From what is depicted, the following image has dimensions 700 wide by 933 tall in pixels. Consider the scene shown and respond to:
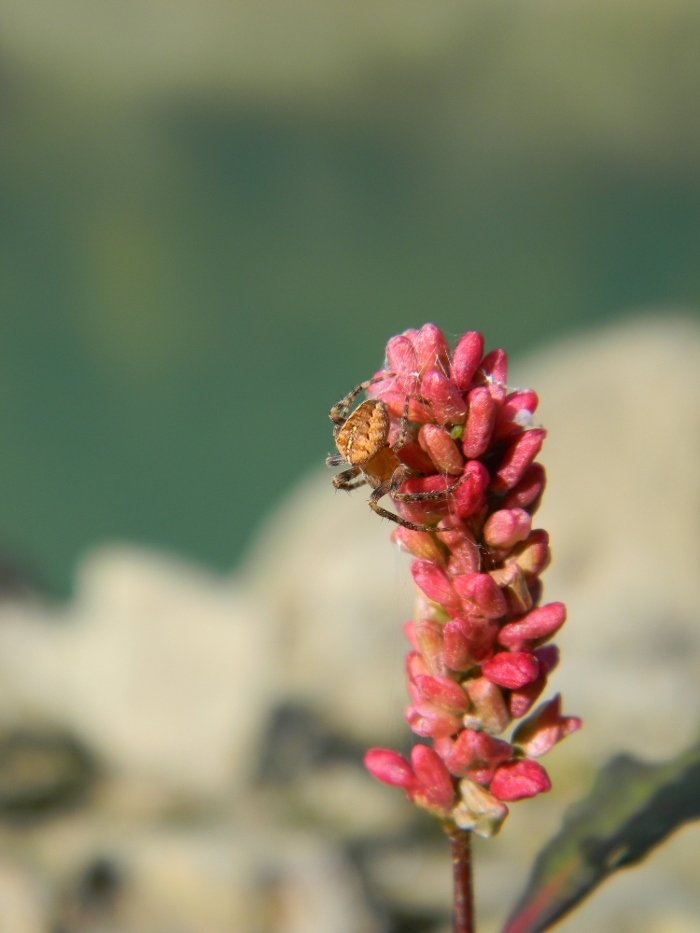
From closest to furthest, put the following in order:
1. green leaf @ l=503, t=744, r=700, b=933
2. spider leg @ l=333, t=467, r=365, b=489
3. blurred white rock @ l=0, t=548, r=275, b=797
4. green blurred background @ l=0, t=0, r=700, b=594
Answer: green leaf @ l=503, t=744, r=700, b=933 < spider leg @ l=333, t=467, r=365, b=489 < blurred white rock @ l=0, t=548, r=275, b=797 < green blurred background @ l=0, t=0, r=700, b=594

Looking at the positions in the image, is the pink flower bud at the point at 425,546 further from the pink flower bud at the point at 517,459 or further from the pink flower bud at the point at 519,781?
the pink flower bud at the point at 519,781

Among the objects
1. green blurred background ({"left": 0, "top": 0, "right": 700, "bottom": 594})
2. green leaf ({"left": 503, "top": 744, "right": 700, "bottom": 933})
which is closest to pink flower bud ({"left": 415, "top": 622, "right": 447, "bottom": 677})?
green leaf ({"left": 503, "top": 744, "right": 700, "bottom": 933})

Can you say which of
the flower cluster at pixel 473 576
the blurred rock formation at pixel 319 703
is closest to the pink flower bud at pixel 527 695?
the flower cluster at pixel 473 576

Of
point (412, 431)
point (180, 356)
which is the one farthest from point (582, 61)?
point (412, 431)

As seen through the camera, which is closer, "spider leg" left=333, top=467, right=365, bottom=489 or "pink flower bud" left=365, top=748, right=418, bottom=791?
"pink flower bud" left=365, top=748, right=418, bottom=791

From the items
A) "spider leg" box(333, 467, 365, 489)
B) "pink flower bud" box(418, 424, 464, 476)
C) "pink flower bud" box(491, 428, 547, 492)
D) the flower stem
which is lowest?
the flower stem

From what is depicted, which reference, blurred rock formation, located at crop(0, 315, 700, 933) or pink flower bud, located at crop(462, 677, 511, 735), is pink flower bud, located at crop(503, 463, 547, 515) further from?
blurred rock formation, located at crop(0, 315, 700, 933)

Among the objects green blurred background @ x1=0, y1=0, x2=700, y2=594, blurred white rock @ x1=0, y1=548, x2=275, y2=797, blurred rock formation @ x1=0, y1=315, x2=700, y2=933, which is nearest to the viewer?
blurred rock formation @ x1=0, y1=315, x2=700, y2=933
